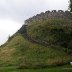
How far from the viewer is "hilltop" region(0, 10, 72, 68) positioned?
67125 mm

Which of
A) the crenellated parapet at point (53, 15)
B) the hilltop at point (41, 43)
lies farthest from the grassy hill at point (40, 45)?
the crenellated parapet at point (53, 15)

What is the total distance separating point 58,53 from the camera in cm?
7150

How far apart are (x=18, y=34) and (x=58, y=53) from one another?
21.6 metres

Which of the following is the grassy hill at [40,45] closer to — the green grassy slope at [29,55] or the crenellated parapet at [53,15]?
the green grassy slope at [29,55]

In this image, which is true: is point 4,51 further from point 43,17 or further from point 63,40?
point 43,17

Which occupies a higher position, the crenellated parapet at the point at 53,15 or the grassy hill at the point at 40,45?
the crenellated parapet at the point at 53,15

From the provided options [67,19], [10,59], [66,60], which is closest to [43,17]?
[67,19]

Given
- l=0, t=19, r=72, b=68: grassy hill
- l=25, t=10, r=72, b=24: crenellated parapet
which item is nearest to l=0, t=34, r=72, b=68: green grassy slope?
l=0, t=19, r=72, b=68: grassy hill

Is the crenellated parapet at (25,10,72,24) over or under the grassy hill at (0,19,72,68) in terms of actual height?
over

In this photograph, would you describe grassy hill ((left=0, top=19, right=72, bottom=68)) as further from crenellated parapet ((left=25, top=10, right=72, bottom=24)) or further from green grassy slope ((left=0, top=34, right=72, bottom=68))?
crenellated parapet ((left=25, top=10, right=72, bottom=24))

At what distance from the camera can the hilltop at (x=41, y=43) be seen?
67125 millimetres

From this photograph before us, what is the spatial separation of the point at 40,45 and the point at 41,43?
53.1 inches

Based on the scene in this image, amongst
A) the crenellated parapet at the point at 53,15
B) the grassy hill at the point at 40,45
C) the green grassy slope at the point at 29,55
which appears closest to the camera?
the green grassy slope at the point at 29,55

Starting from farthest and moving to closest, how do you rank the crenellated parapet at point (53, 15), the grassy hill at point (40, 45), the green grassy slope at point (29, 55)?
the crenellated parapet at point (53, 15) < the grassy hill at point (40, 45) < the green grassy slope at point (29, 55)
